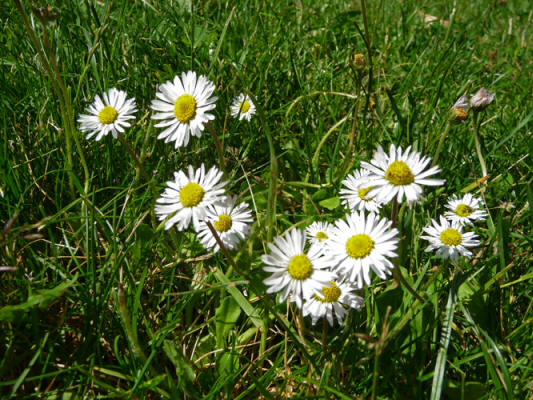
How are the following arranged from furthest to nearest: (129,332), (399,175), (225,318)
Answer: (225,318)
(399,175)
(129,332)

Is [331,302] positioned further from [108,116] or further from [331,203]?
[108,116]

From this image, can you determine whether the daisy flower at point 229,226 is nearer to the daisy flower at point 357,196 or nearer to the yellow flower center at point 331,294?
the yellow flower center at point 331,294

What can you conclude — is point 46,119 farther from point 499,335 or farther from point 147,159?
point 499,335

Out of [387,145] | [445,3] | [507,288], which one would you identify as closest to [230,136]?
[387,145]

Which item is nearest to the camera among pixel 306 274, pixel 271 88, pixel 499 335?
pixel 306 274

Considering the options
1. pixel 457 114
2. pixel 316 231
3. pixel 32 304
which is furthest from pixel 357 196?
pixel 32 304

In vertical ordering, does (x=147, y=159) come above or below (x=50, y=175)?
above

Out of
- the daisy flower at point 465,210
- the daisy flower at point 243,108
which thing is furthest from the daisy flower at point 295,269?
the daisy flower at point 243,108
